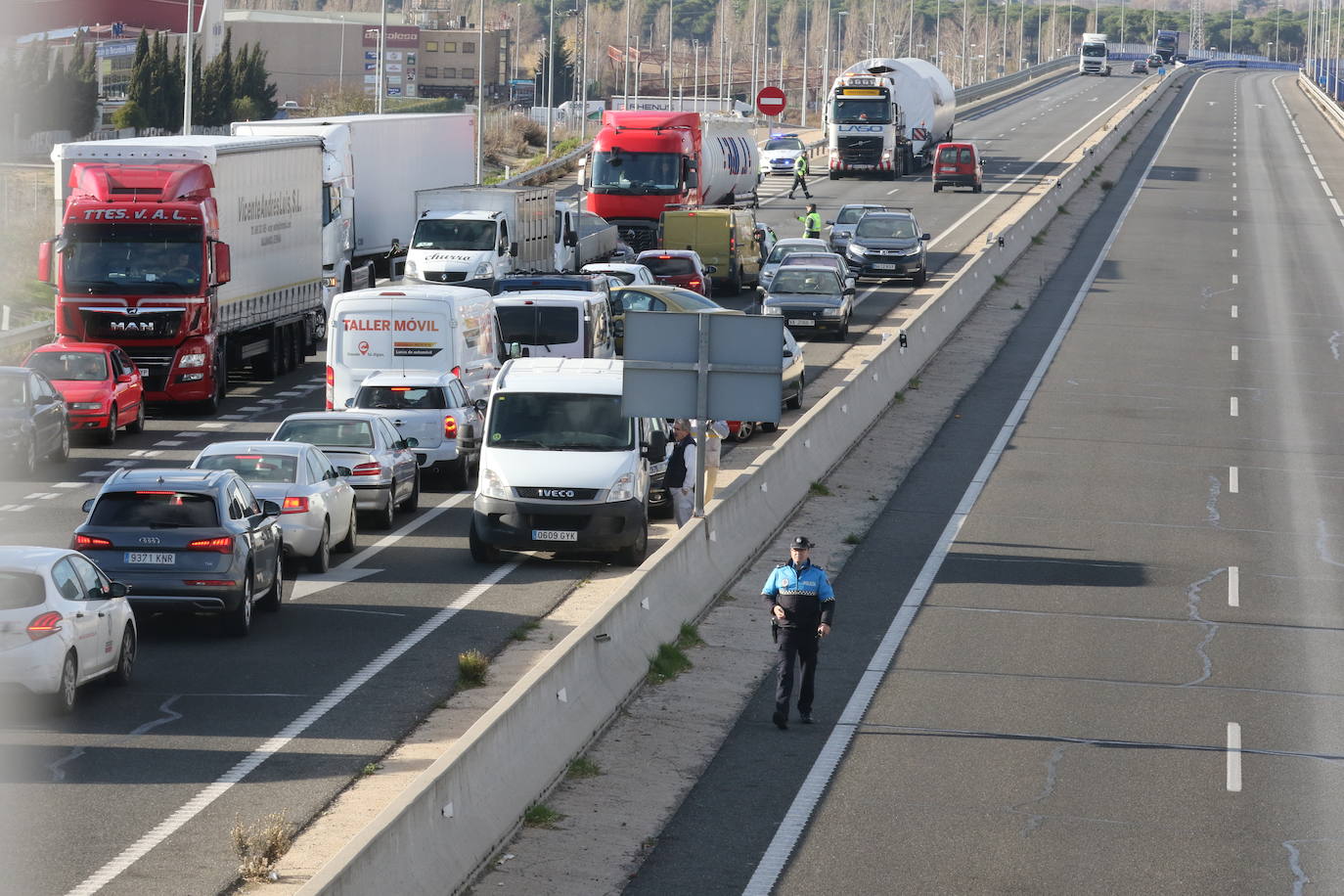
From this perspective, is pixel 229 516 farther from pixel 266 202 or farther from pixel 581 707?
pixel 266 202

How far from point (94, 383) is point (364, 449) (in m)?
8.03

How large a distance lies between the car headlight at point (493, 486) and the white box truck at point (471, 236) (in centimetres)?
1908

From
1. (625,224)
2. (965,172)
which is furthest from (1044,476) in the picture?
(965,172)

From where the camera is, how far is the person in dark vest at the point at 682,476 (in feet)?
76.5

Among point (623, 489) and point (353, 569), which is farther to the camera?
point (353, 569)

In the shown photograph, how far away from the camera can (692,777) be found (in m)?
13.6

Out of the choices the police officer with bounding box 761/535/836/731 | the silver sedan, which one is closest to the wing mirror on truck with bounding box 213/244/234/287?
the silver sedan

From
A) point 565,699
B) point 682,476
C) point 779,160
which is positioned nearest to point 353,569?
point 682,476

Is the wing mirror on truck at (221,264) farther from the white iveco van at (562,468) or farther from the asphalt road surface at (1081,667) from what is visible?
the asphalt road surface at (1081,667)

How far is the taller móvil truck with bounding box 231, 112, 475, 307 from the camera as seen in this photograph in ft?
138

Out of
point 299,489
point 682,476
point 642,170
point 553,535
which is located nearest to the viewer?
point 299,489

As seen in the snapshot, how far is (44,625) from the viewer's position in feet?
46.2

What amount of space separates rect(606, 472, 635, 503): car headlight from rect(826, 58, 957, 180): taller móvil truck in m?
56.5

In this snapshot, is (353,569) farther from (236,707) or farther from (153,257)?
(153,257)
